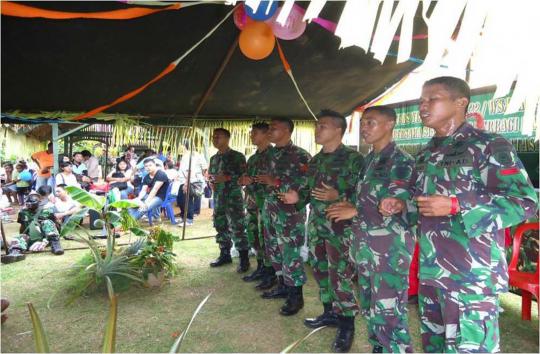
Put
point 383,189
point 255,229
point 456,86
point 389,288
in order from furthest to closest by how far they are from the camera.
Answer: point 255,229 < point 383,189 < point 389,288 < point 456,86

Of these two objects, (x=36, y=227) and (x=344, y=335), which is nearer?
(x=344, y=335)

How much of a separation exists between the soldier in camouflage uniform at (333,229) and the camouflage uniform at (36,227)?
4552mm

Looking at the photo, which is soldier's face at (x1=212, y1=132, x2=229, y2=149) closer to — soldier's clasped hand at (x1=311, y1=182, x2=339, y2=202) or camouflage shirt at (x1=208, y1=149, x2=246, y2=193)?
camouflage shirt at (x1=208, y1=149, x2=246, y2=193)

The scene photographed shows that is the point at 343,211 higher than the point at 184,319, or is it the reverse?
the point at 343,211

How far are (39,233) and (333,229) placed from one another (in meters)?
5.12

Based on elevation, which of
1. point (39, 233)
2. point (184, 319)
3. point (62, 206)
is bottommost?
point (184, 319)

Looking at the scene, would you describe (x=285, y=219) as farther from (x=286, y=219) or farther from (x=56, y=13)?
(x=56, y=13)

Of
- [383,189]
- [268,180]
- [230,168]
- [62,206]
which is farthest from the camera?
[62,206]

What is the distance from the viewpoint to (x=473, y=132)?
6.01 ft

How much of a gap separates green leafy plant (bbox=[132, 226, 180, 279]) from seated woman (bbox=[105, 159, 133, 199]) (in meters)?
4.16

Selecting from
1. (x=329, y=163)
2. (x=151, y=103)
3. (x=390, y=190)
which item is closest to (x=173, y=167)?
(x=151, y=103)

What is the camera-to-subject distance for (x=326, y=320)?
A: 310 centimetres

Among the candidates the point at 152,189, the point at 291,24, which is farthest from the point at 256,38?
the point at 152,189

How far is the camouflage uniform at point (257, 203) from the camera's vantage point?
13.8 feet
